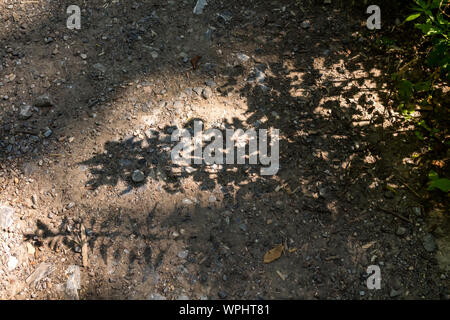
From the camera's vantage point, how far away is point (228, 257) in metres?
3.31

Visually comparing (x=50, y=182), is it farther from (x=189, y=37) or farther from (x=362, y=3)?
(x=362, y=3)

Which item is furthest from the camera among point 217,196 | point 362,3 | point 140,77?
point 362,3

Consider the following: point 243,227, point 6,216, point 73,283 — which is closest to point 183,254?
point 243,227

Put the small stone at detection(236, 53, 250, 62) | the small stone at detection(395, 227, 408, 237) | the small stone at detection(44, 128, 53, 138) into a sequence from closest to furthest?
the small stone at detection(395, 227, 408, 237), the small stone at detection(44, 128, 53, 138), the small stone at detection(236, 53, 250, 62)

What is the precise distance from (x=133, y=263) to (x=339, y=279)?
1.77 m

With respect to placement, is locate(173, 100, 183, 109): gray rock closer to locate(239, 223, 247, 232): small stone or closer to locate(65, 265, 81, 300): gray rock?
locate(239, 223, 247, 232): small stone

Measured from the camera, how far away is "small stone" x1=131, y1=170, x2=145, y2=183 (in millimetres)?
3577

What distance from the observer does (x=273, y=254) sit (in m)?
3.33

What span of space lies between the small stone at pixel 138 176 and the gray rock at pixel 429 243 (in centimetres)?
264

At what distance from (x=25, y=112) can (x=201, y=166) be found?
190cm

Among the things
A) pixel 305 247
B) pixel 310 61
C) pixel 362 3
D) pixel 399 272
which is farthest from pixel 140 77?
pixel 399 272

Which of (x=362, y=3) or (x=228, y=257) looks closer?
(x=228, y=257)

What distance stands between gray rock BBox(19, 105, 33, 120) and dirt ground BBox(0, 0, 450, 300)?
0.04 feet

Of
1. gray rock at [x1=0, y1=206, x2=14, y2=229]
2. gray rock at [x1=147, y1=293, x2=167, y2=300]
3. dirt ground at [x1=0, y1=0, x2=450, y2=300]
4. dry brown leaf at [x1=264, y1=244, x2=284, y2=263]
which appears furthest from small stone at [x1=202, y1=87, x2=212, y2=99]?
gray rock at [x1=0, y1=206, x2=14, y2=229]
